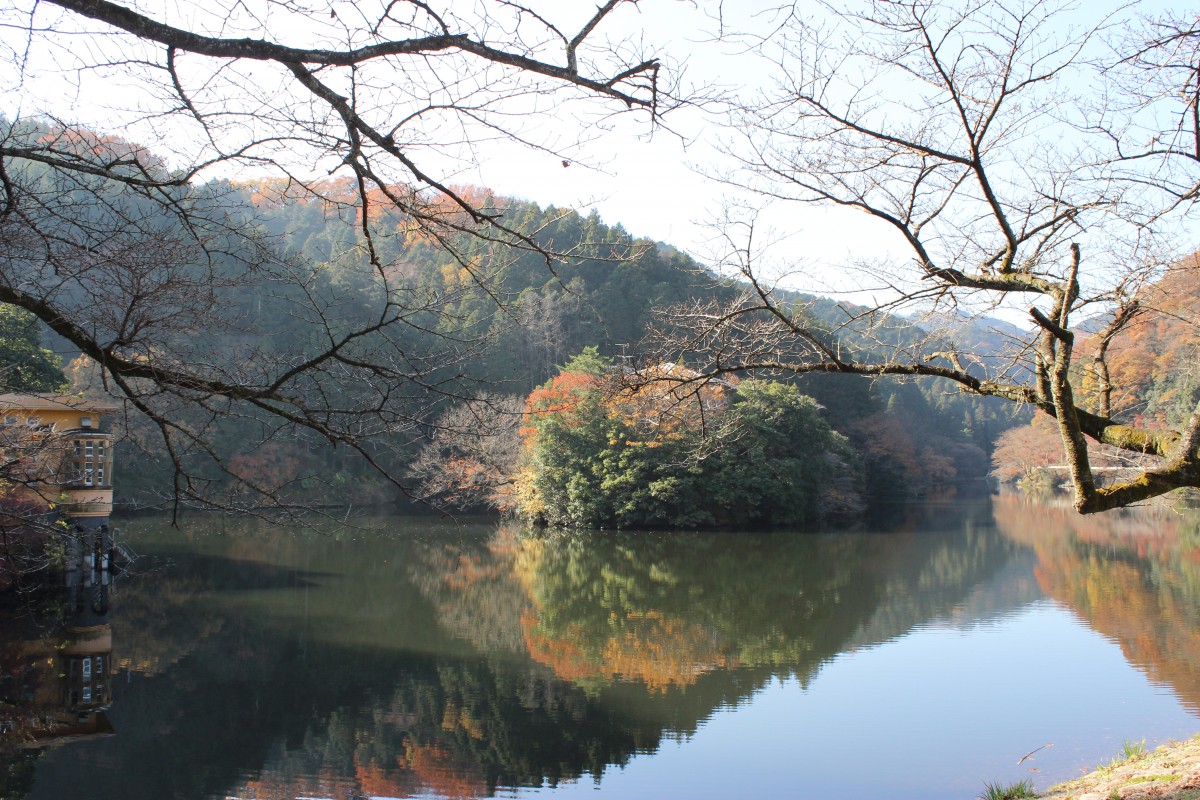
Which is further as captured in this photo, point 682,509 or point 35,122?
point 682,509

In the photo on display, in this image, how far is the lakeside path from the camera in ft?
13.0

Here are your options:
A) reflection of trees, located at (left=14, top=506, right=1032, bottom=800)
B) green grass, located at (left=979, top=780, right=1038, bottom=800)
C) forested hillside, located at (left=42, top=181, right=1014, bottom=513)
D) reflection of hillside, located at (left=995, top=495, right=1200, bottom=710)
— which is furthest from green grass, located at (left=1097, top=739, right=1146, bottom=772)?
forested hillside, located at (left=42, top=181, right=1014, bottom=513)

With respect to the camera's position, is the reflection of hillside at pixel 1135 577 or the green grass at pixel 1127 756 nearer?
the green grass at pixel 1127 756

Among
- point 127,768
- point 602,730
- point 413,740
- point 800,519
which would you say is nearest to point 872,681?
point 602,730

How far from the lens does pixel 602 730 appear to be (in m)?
7.56

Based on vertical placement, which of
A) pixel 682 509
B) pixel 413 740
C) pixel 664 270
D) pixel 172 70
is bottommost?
pixel 413 740

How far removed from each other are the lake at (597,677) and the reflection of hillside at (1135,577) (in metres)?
0.08

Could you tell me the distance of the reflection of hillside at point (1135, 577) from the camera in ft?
31.9

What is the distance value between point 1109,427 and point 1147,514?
26.6 meters

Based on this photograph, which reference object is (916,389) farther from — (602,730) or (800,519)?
(602,730)

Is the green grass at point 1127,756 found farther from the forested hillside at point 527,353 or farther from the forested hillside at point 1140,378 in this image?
the forested hillside at point 527,353

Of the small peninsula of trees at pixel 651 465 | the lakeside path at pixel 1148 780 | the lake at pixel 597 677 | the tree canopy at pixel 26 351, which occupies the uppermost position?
the tree canopy at pixel 26 351

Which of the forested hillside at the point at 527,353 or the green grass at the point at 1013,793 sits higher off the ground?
the forested hillside at the point at 527,353

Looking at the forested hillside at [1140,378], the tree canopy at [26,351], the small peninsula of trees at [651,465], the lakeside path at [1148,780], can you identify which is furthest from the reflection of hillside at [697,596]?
the tree canopy at [26,351]
